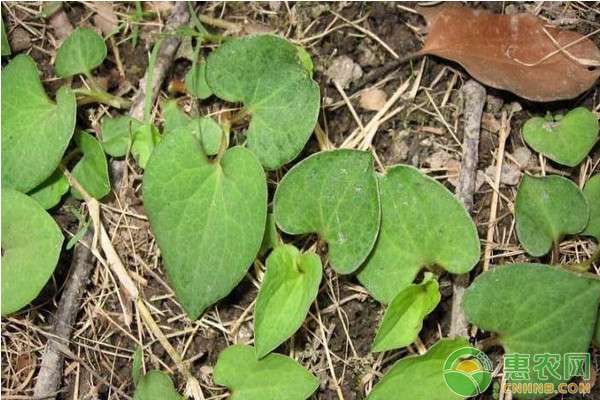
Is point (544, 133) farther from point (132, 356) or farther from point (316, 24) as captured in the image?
point (132, 356)

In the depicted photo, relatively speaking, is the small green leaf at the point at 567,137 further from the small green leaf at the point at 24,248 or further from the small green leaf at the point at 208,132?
the small green leaf at the point at 24,248

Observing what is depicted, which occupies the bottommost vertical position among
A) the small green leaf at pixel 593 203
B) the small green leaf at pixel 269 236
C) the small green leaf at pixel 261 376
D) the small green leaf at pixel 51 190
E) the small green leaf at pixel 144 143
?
the small green leaf at pixel 261 376

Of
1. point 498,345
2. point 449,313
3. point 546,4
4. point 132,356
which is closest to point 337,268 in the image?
point 449,313

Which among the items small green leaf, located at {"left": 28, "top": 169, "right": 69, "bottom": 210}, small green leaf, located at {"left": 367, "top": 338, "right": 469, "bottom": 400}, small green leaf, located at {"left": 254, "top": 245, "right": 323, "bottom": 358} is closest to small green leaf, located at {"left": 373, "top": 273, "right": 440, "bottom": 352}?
small green leaf, located at {"left": 367, "top": 338, "right": 469, "bottom": 400}

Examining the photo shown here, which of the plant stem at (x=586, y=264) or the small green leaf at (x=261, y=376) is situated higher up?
the plant stem at (x=586, y=264)

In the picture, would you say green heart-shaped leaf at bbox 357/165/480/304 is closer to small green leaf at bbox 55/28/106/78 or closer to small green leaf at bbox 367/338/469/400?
small green leaf at bbox 367/338/469/400

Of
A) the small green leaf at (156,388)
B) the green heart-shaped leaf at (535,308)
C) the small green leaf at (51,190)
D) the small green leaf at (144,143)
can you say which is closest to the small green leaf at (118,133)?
the small green leaf at (144,143)
